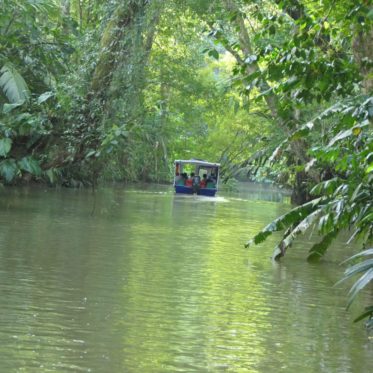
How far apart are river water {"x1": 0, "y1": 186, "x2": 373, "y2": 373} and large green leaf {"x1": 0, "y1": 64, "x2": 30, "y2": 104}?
472cm

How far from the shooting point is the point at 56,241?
1495cm

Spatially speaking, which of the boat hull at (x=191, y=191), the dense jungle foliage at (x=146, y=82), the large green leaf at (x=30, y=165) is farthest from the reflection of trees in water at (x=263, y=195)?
the large green leaf at (x=30, y=165)

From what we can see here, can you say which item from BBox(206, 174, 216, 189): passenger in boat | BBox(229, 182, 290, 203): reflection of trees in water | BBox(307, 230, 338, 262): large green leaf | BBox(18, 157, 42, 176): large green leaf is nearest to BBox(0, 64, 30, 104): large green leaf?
BBox(18, 157, 42, 176): large green leaf

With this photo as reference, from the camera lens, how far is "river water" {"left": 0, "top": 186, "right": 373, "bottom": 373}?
6.85 meters

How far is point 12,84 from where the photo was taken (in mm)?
21516

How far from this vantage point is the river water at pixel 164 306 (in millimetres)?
6852

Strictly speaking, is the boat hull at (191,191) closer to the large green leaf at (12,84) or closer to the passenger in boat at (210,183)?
the passenger in boat at (210,183)

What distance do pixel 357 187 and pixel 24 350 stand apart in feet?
15.3

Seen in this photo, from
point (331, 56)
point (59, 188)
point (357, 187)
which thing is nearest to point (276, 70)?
point (331, 56)

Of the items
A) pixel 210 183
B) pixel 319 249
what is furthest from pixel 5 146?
pixel 210 183

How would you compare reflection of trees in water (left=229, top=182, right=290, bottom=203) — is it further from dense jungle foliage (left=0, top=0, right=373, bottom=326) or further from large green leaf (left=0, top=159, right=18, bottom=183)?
large green leaf (left=0, top=159, right=18, bottom=183)

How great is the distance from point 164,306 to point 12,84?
44.0 ft

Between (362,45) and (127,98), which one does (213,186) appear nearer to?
(127,98)

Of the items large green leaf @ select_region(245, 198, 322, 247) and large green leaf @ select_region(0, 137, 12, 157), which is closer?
large green leaf @ select_region(245, 198, 322, 247)
